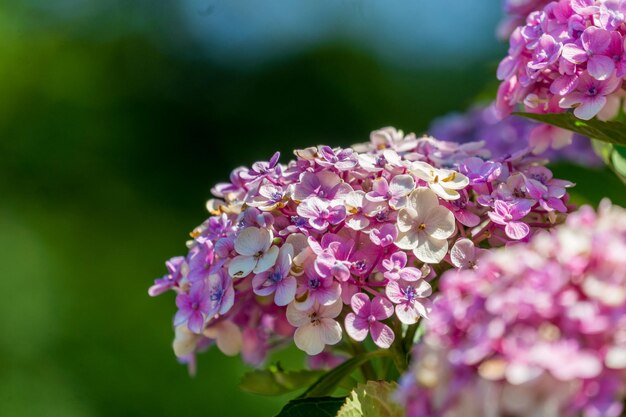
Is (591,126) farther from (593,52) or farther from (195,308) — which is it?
(195,308)

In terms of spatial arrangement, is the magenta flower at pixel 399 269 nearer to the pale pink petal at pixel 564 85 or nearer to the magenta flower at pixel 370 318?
the magenta flower at pixel 370 318

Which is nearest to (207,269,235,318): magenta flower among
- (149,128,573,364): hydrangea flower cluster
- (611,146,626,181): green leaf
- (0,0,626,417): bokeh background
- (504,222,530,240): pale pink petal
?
(149,128,573,364): hydrangea flower cluster

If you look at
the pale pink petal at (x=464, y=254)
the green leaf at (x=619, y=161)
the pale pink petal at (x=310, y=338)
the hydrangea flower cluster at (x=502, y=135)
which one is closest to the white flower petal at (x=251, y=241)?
the pale pink petal at (x=310, y=338)

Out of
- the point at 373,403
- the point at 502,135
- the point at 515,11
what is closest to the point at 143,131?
the point at 502,135

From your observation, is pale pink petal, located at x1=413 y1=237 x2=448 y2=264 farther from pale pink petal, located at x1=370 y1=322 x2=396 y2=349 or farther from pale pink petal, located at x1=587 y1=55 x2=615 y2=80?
pale pink petal, located at x1=587 y1=55 x2=615 y2=80

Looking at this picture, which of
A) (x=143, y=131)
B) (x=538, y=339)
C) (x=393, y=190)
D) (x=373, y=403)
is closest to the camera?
(x=538, y=339)

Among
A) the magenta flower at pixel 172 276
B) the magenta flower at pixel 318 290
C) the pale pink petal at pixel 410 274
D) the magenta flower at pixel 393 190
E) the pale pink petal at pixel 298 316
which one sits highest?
the magenta flower at pixel 393 190
